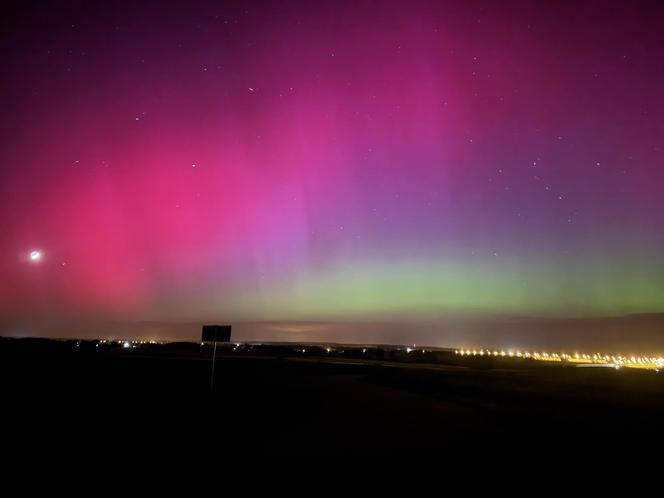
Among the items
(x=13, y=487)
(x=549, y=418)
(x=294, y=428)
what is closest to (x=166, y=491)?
(x=13, y=487)

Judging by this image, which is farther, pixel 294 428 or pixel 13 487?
pixel 294 428

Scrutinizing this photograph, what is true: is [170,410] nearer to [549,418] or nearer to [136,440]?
[136,440]

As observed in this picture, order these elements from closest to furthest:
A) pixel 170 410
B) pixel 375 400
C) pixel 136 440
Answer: pixel 136 440, pixel 170 410, pixel 375 400

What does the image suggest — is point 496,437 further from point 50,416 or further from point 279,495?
point 50,416

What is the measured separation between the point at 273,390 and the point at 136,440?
41.3 ft

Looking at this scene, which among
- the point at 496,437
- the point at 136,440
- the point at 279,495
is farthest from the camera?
the point at 496,437

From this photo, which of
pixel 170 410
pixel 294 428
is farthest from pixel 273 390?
pixel 294 428

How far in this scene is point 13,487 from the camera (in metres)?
6.98

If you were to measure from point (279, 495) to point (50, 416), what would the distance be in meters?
10.1

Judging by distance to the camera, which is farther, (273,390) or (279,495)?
(273,390)

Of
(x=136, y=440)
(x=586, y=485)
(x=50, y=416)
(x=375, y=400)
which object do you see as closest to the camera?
(x=586, y=485)

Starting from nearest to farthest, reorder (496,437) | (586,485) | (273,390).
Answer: (586,485) → (496,437) → (273,390)

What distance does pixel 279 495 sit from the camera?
6.91m

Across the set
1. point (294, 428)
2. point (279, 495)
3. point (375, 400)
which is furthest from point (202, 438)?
point (375, 400)
